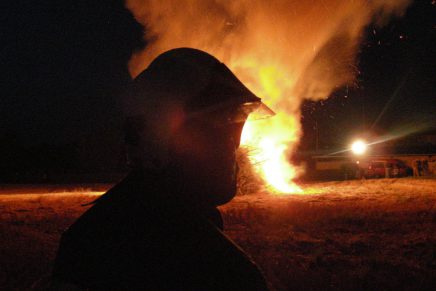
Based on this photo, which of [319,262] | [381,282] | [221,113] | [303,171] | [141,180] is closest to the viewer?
[141,180]

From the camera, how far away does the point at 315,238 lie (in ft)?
23.2

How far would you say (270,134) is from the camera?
1575 centimetres

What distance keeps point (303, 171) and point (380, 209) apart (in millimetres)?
19031

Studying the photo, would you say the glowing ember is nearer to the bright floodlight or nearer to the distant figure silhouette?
the distant figure silhouette

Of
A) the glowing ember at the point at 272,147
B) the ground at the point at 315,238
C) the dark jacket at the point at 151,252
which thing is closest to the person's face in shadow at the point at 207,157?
the dark jacket at the point at 151,252

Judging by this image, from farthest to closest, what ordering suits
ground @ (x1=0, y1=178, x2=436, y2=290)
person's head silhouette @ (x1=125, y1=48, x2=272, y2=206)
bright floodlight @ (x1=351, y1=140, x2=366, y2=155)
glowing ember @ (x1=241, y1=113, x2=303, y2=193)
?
bright floodlight @ (x1=351, y1=140, x2=366, y2=155)
glowing ember @ (x1=241, y1=113, x2=303, y2=193)
ground @ (x1=0, y1=178, x2=436, y2=290)
person's head silhouette @ (x1=125, y1=48, x2=272, y2=206)

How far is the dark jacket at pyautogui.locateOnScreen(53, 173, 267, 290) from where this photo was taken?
1.53m

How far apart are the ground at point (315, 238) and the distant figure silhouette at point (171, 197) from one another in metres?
3.12

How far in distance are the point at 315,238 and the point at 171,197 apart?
6.03 metres

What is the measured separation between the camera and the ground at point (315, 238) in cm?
479

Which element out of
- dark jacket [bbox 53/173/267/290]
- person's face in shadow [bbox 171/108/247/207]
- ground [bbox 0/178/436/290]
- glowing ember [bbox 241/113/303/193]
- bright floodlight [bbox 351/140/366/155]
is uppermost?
bright floodlight [bbox 351/140/366/155]

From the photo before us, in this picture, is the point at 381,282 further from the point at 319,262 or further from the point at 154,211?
the point at 154,211

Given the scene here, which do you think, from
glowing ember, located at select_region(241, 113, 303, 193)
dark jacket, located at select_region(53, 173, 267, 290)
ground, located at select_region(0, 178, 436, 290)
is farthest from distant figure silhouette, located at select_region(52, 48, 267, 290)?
glowing ember, located at select_region(241, 113, 303, 193)

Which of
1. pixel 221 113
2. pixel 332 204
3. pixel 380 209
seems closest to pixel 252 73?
pixel 332 204
